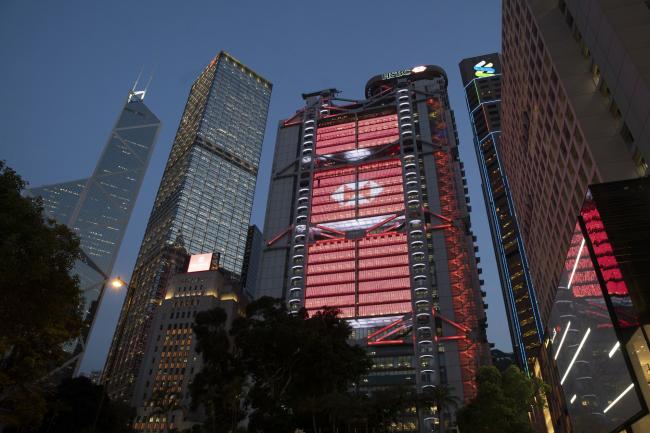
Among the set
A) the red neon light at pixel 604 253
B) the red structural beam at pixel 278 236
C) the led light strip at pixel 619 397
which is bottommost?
the led light strip at pixel 619 397

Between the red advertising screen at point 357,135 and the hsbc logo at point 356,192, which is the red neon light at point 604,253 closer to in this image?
the hsbc logo at point 356,192

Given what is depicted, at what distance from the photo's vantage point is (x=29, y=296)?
1839 cm

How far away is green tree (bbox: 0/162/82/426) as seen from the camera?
1730cm

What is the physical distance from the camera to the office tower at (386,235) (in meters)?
93.1

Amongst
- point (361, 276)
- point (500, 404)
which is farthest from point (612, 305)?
point (361, 276)

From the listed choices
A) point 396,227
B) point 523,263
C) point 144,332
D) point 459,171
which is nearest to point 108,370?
point 144,332

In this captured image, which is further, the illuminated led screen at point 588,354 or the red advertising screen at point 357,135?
the red advertising screen at point 357,135

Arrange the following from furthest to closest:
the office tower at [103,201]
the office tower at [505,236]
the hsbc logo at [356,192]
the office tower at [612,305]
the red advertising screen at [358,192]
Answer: the office tower at [505,236]
the hsbc logo at [356,192]
the red advertising screen at [358,192]
the office tower at [103,201]
the office tower at [612,305]

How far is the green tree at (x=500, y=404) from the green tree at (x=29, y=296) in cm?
3879

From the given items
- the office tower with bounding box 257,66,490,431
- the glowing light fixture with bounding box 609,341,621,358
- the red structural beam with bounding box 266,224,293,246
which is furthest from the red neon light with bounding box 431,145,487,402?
the glowing light fixture with bounding box 609,341,621,358

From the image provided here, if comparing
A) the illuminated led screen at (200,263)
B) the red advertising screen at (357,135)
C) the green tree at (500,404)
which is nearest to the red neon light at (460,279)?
the red advertising screen at (357,135)

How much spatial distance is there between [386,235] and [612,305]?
83.6m

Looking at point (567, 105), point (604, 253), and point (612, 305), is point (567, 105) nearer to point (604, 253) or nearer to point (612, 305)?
point (604, 253)

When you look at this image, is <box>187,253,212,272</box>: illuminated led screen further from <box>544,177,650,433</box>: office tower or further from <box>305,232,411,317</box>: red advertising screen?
<box>544,177,650,433</box>: office tower
